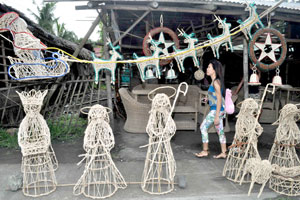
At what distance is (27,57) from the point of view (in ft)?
14.1

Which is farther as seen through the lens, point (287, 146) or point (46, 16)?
point (46, 16)

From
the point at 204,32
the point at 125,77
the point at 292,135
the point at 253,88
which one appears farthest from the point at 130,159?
the point at 125,77

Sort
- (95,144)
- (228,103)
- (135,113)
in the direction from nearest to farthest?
(95,144)
(228,103)
(135,113)

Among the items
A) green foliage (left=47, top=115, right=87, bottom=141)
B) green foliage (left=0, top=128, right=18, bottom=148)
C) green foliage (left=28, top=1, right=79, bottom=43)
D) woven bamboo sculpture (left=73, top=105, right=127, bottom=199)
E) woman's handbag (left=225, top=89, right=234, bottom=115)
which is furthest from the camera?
green foliage (left=28, top=1, right=79, bottom=43)

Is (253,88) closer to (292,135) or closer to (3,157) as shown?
(292,135)

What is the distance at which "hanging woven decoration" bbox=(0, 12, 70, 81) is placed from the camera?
162 inches

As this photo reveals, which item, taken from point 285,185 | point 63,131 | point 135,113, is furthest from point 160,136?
point 63,131

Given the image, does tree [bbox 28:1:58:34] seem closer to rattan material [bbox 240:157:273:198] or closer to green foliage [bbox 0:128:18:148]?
green foliage [bbox 0:128:18:148]

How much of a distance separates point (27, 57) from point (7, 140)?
6.77ft

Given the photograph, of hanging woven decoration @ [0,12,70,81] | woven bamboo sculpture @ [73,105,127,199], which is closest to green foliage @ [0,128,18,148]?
hanging woven decoration @ [0,12,70,81]

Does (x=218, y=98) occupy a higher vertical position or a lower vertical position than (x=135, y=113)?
higher

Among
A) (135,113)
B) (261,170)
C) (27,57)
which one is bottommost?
(261,170)

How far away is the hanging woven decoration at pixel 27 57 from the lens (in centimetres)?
411

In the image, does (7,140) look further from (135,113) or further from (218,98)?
(218,98)
